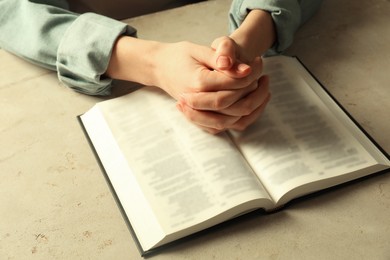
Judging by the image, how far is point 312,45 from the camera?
3.12 feet

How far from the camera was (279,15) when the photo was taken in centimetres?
86

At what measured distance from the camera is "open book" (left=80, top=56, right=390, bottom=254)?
65 centimetres

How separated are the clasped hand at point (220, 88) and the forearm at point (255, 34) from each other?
3cm

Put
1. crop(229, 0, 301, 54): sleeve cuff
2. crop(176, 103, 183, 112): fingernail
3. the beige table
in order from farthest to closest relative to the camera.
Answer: crop(229, 0, 301, 54): sleeve cuff < crop(176, 103, 183, 112): fingernail < the beige table

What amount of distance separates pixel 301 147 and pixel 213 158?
0.13 metres

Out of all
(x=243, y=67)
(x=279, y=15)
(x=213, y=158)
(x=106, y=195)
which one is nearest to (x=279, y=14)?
(x=279, y=15)

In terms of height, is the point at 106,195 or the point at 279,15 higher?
the point at 279,15

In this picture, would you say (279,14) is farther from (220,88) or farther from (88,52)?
(88,52)

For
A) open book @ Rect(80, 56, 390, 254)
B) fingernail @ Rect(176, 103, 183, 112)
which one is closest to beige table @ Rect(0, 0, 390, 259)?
open book @ Rect(80, 56, 390, 254)

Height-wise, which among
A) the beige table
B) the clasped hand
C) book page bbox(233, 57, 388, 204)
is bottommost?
the beige table

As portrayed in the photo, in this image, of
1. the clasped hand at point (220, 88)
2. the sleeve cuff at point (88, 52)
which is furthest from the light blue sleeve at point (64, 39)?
the clasped hand at point (220, 88)

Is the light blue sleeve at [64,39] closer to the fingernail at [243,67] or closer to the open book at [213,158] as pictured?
the open book at [213,158]

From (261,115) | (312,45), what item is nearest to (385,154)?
(261,115)

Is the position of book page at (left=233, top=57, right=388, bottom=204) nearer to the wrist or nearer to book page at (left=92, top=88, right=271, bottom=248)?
book page at (left=92, top=88, right=271, bottom=248)
